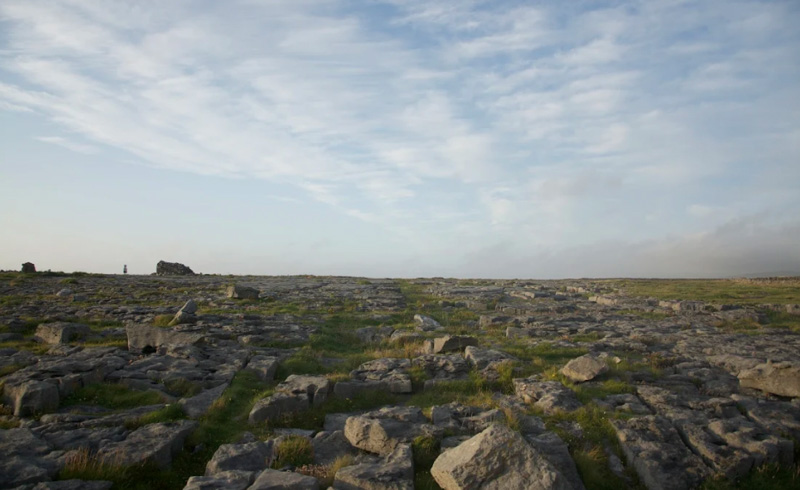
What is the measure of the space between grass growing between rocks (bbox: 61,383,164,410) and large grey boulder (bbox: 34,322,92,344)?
7.02 m

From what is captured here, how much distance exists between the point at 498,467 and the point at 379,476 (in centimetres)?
228

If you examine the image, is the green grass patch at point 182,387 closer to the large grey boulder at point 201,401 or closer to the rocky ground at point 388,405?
the rocky ground at point 388,405

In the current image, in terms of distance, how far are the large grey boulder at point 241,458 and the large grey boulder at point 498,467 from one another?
3.85m

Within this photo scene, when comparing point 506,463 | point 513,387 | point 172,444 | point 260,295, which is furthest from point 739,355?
point 260,295

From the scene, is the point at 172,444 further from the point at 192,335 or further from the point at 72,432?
the point at 192,335

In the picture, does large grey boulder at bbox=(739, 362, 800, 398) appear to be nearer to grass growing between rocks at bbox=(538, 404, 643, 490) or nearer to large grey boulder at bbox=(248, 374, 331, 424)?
grass growing between rocks at bbox=(538, 404, 643, 490)

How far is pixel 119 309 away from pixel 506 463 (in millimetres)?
26432

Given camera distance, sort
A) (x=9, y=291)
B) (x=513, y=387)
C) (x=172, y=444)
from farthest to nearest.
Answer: (x=9, y=291)
(x=513, y=387)
(x=172, y=444)

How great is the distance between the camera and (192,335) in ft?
62.1

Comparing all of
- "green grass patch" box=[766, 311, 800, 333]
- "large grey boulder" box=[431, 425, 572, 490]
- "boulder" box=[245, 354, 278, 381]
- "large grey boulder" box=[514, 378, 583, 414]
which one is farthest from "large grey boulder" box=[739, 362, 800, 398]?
"boulder" box=[245, 354, 278, 381]

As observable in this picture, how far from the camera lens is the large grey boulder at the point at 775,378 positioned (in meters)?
13.5

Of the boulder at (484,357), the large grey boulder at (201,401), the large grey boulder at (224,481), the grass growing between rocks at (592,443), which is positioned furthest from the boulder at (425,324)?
the large grey boulder at (224,481)

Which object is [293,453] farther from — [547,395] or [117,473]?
[547,395]

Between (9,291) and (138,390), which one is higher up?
(9,291)
